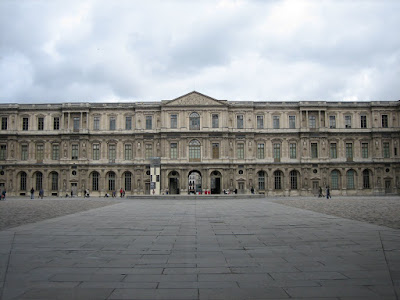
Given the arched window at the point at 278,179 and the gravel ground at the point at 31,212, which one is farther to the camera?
the arched window at the point at 278,179

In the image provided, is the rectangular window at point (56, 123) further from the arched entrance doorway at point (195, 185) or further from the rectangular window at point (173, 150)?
the arched entrance doorway at point (195, 185)

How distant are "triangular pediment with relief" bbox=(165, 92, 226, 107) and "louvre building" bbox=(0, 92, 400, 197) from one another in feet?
0.47

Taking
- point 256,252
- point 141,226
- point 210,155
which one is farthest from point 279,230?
point 210,155

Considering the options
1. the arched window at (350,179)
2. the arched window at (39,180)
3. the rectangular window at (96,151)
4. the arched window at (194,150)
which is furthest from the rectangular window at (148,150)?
the arched window at (350,179)

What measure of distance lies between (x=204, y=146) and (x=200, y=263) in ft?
139

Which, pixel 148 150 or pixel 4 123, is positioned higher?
pixel 4 123

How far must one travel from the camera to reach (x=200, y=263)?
752cm

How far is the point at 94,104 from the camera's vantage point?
170 feet

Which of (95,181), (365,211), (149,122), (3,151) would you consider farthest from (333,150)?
(3,151)

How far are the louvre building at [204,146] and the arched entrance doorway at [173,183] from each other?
16 cm

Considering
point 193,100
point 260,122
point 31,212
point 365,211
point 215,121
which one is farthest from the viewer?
point 260,122

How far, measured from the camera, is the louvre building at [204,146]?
50.0 meters

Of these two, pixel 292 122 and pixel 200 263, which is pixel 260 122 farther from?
pixel 200 263

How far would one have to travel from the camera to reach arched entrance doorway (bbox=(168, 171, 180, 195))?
50531 mm
